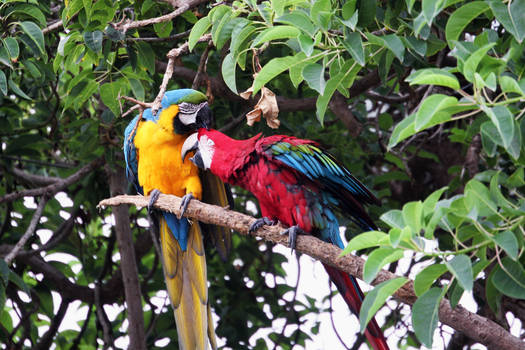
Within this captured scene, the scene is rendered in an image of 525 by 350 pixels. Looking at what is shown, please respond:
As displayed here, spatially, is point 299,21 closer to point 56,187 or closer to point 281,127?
point 281,127

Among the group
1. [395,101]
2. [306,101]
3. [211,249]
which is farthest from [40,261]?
[395,101]

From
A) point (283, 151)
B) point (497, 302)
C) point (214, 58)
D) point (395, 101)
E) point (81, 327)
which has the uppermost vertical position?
point (214, 58)

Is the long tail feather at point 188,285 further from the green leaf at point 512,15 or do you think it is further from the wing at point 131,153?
the green leaf at point 512,15

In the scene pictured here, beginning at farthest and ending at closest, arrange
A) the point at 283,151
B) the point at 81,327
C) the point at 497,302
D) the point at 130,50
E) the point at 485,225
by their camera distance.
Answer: the point at 81,327, the point at 130,50, the point at 283,151, the point at 497,302, the point at 485,225

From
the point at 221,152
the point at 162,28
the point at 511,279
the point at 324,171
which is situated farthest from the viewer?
the point at 162,28

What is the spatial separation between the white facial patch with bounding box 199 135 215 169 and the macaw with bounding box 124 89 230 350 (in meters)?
0.19

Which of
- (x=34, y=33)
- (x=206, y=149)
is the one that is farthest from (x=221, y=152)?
(x=34, y=33)

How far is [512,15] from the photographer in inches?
58.2

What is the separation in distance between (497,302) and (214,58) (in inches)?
91.7

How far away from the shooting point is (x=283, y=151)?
2480 mm

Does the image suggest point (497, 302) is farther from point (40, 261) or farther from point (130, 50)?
point (40, 261)

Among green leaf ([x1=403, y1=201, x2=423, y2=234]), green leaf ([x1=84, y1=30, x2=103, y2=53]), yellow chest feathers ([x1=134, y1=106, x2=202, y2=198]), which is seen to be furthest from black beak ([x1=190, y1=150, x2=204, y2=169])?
green leaf ([x1=403, y1=201, x2=423, y2=234])

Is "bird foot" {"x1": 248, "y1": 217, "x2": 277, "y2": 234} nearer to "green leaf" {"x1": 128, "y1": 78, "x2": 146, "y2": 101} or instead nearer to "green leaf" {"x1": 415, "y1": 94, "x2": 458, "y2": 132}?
"green leaf" {"x1": 128, "y1": 78, "x2": 146, "y2": 101}

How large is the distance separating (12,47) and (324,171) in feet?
3.86
